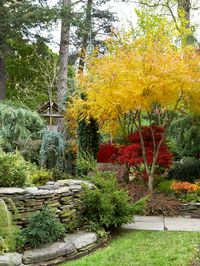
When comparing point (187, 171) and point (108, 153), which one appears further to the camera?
point (108, 153)

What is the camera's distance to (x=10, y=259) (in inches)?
176

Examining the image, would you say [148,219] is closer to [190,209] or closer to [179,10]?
[190,209]

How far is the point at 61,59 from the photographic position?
15500 millimetres

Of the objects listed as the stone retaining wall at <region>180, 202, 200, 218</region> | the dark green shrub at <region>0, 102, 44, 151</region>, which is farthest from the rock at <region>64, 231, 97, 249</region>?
the dark green shrub at <region>0, 102, 44, 151</region>

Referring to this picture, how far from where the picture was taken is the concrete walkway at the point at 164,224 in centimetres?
662

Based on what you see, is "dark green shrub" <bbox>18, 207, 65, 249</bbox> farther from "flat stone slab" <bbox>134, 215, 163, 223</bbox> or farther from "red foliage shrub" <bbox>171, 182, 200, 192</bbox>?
"red foliage shrub" <bbox>171, 182, 200, 192</bbox>

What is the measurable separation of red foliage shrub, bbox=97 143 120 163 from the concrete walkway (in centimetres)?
280

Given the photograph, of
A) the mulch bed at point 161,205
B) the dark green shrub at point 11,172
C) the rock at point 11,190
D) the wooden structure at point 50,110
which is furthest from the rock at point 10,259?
the wooden structure at point 50,110

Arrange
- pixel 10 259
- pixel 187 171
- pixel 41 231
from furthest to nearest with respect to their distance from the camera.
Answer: pixel 187 171 < pixel 41 231 < pixel 10 259

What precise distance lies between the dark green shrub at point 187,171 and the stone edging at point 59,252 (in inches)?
165

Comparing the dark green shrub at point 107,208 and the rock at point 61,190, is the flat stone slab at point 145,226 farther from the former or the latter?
the rock at point 61,190

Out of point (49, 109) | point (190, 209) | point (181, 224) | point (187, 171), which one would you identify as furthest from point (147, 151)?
point (49, 109)

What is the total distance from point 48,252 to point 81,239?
73 centimetres

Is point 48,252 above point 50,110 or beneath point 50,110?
beneath
